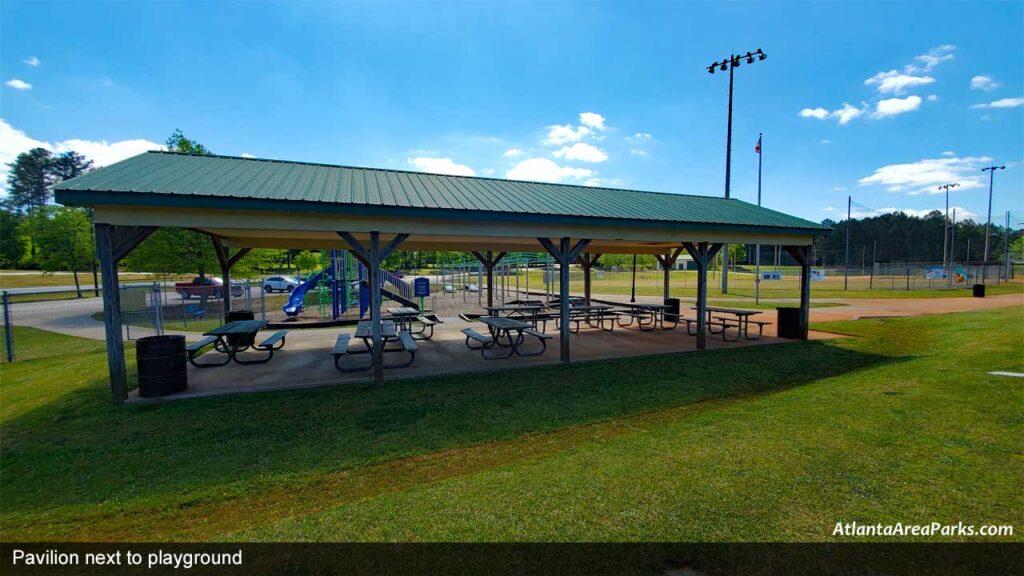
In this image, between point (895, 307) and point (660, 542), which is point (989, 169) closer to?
point (895, 307)

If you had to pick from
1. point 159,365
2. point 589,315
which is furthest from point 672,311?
point 159,365

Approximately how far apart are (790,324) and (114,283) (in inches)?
544

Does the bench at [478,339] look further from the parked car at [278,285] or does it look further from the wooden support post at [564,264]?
the parked car at [278,285]

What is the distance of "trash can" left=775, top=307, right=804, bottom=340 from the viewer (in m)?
11.3

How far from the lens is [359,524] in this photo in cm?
314

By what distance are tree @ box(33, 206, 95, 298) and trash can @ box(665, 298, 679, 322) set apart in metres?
31.2

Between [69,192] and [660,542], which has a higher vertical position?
[69,192]

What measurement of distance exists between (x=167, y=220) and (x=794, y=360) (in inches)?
435

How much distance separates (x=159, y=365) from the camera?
6.27m

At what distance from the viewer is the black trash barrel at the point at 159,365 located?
6230mm

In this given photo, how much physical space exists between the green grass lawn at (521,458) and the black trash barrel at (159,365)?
0.48 m

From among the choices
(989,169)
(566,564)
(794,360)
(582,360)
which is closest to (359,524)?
(566,564)

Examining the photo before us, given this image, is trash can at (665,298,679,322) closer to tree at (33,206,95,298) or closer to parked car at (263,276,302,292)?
parked car at (263,276,302,292)

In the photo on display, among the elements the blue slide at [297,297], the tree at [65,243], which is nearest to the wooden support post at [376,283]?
the blue slide at [297,297]
